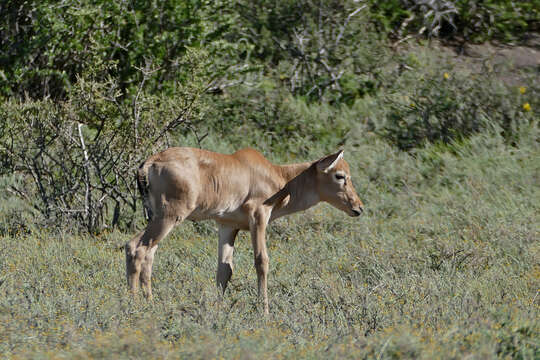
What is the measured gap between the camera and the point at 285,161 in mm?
14109

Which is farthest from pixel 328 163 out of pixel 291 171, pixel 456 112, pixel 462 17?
pixel 462 17

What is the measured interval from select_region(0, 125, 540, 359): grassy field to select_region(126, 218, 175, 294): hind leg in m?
0.14

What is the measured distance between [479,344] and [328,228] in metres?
5.49

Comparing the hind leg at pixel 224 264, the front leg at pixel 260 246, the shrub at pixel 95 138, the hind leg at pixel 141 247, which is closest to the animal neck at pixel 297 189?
the front leg at pixel 260 246

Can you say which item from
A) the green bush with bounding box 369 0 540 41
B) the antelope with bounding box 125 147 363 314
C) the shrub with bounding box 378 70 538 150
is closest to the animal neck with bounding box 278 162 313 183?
the antelope with bounding box 125 147 363 314

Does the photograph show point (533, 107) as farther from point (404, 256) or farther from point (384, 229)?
point (404, 256)

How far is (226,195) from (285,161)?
5.89 metres

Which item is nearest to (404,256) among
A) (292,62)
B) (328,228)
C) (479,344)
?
(328,228)

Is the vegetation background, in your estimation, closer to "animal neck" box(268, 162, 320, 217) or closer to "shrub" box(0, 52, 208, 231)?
"shrub" box(0, 52, 208, 231)

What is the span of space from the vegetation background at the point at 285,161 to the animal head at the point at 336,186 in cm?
68

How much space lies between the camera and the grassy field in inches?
228

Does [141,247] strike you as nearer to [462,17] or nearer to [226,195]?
[226,195]

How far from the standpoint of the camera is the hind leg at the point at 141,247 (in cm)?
791

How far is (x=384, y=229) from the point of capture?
1088 centimetres
